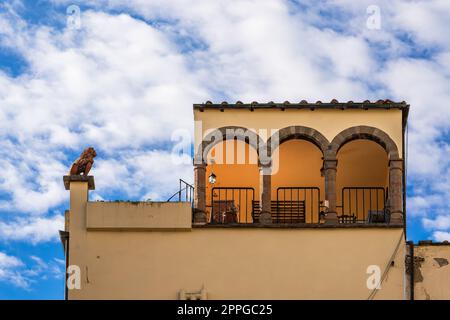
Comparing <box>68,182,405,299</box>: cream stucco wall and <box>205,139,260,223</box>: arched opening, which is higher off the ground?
<box>205,139,260,223</box>: arched opening

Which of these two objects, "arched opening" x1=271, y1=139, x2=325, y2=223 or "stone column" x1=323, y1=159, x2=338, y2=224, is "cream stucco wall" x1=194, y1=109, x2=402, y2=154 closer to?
"stone column" x1=323, y1=159, x2=338, y2=224

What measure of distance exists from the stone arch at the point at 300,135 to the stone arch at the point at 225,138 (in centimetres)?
27

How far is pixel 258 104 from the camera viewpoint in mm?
49125

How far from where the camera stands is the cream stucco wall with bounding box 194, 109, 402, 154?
49.1 metres

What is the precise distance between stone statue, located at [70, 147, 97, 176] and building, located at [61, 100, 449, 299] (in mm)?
302

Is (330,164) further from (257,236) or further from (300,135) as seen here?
(257,236)

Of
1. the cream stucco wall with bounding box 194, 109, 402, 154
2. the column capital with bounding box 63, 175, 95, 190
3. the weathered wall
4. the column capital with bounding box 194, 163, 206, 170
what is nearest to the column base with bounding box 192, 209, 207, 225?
the column capital with bounding box 194, 163, 206, 170

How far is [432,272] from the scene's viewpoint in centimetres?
4784

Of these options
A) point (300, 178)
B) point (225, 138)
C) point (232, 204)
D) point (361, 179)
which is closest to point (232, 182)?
point (232, 204)

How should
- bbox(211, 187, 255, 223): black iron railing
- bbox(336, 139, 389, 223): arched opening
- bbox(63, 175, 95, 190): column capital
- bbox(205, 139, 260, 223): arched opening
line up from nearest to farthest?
bbox(63, 175, 95, 190): column capital
bbox(211, 187, 255, 223): black iron railing
bbox(205, 139, 260, 223): arched opening
bbox(336, 139, 389, 223): arched opening

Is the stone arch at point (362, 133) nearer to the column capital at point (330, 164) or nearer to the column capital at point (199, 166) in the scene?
the column capital at point (330, 164)
